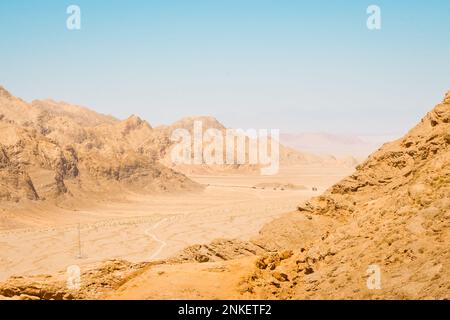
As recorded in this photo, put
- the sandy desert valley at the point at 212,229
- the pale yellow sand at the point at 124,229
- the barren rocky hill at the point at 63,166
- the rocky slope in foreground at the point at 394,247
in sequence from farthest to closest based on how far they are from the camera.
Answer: the barren rocky hill at the point at 63,166, the pale yellow sand at the point at 124,229, the sandy desert valley at the point at 212,229, the rocky slope in foreground at the point at 394,247

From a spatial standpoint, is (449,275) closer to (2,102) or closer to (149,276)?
(149,276)

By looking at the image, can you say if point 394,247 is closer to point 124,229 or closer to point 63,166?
point 124,229

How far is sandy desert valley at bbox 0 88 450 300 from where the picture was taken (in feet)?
27.4

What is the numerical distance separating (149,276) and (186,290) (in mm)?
1290

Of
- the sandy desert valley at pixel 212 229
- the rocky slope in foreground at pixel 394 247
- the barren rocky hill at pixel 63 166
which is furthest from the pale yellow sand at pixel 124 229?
the rocky slope in foreground at pixel 394 247

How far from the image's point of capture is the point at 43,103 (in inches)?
6245

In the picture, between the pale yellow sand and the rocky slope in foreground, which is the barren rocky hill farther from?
the rocky slope in foreground

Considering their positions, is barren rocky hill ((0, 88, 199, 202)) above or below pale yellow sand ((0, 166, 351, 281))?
above

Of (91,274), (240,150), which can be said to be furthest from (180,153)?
(91,274)

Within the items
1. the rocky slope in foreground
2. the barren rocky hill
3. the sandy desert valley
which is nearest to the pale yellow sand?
the sandy desert valley

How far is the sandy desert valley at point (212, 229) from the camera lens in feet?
27.4

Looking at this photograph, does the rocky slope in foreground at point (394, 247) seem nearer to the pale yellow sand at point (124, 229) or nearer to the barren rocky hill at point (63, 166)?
the pale yellow sand at point (124, 229)

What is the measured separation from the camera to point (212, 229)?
3472cm

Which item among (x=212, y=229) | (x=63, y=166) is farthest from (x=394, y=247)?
(x=63, y=166)
